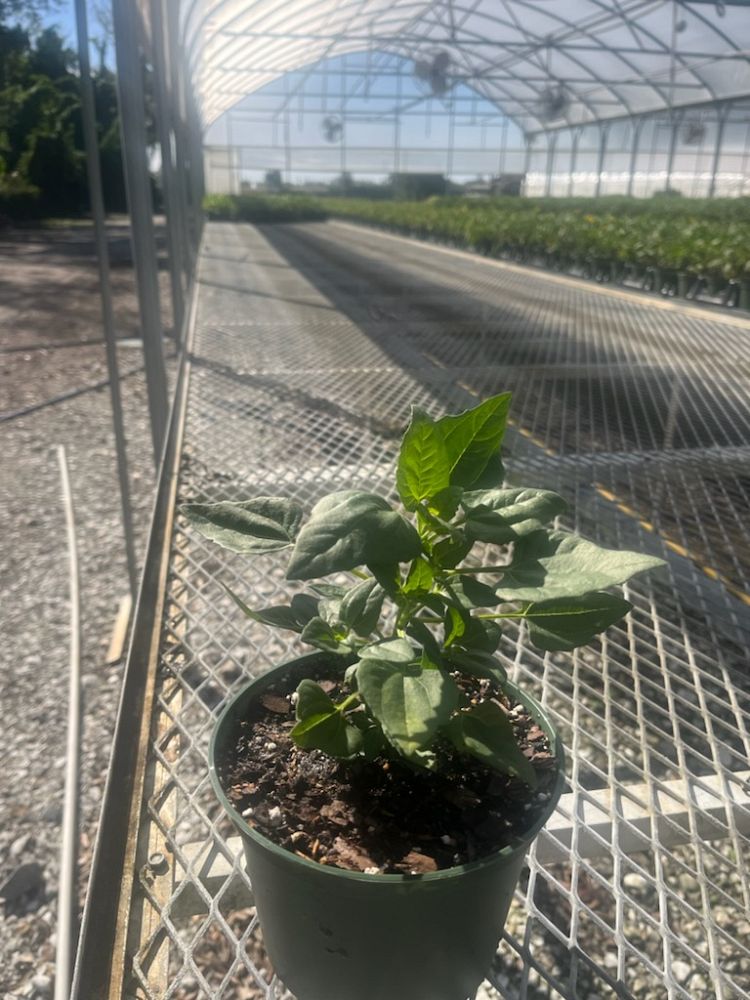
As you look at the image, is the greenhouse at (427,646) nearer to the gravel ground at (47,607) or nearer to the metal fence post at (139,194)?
the metal fence post at (139,194)

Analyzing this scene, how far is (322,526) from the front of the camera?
0.69m

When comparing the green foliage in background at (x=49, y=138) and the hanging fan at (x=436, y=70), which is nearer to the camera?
the hanging fan at (x=436, y=70)

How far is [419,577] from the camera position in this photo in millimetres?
799

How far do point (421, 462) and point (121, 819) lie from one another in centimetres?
64

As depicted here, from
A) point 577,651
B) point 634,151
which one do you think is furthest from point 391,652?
point 634,151

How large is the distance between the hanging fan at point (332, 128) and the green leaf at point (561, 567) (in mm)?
31641

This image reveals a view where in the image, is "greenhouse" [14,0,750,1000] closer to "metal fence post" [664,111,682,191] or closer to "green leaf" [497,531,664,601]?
"green leaf" [497,531,664,601]

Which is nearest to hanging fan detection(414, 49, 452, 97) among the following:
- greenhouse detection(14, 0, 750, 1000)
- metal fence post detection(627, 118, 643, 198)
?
metal fence post detection(627, 118, 643, 198)

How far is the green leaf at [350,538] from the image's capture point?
0.67 m

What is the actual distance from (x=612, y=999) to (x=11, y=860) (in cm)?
139

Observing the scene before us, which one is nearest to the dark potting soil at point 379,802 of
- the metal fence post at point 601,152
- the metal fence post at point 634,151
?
the metal fence post at point 634,151

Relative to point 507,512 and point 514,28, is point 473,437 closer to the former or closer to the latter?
point 507,512

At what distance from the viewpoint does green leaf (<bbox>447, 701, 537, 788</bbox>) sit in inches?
28.7

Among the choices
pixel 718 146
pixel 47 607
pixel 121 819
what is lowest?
pixel 47 607
